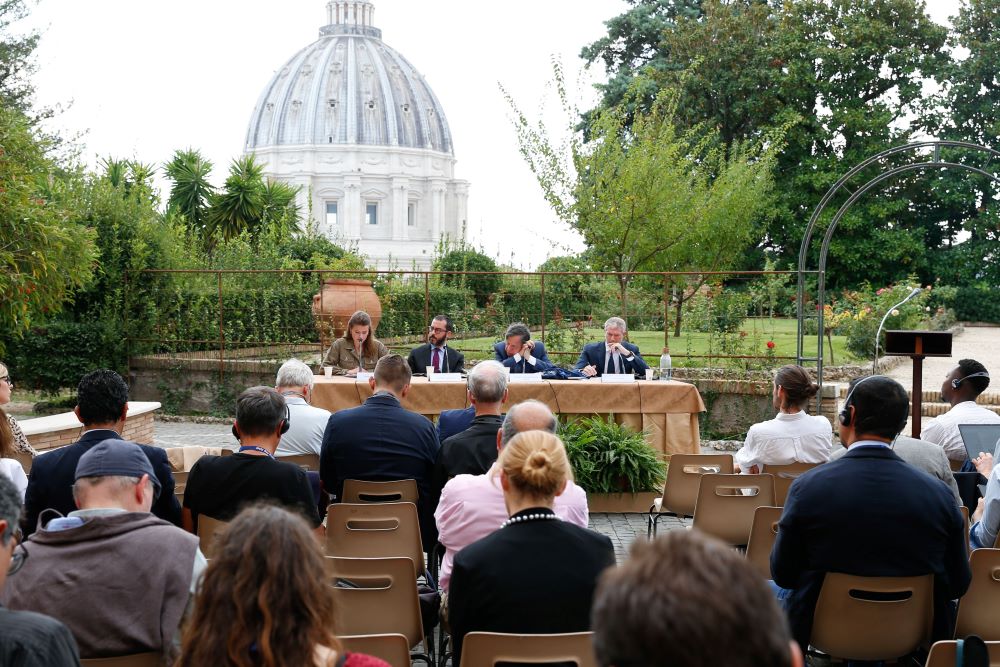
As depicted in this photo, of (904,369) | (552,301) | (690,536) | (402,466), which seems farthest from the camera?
(904,369)

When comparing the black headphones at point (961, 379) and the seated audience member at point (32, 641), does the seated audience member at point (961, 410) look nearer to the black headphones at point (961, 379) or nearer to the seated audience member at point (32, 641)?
the black headphones at point (961, 379)

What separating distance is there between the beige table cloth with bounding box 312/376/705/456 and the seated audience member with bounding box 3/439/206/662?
639 cm

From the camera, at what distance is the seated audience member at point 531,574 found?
2.99 meters

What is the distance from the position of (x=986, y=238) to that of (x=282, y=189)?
1003 inches

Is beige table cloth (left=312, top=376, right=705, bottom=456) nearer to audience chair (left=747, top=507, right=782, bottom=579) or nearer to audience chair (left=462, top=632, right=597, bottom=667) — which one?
audience chair (left=747, top=507, right=782, bottom=579)

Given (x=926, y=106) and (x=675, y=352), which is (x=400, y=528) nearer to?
(x=675, y=352)

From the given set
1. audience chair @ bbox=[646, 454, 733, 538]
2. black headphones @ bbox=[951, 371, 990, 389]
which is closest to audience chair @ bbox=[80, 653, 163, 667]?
audience chair @ bbox=[646, 454, 733, 538]

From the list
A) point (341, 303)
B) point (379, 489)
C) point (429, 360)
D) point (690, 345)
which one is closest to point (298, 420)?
point (379, 489)

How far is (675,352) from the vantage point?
14242 millimetres

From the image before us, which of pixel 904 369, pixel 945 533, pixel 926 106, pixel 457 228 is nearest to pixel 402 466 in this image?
pixel 945 533

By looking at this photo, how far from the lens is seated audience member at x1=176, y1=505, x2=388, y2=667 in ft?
6.32

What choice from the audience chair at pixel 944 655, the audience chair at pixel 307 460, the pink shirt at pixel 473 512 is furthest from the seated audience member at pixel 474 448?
the audience chair at pixel 944 655

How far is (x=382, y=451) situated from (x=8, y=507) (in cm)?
317

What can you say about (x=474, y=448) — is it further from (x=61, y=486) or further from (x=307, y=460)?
(x=61, y=486)
